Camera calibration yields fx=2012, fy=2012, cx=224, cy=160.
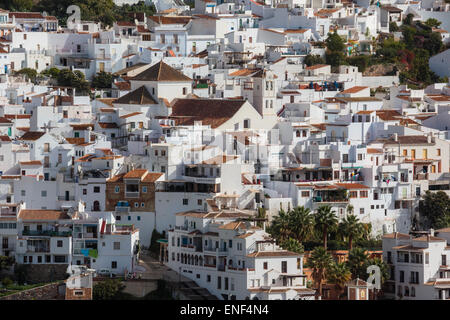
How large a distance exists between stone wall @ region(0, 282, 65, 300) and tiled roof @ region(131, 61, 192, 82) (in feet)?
51.5

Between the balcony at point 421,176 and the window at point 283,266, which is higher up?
the balcony at point 421,176

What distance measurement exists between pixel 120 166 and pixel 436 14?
33.3m

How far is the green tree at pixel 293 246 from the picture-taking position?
205ft

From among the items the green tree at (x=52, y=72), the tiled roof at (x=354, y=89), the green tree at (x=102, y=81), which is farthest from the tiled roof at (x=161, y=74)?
the tiled roof at (x=354, y=89)

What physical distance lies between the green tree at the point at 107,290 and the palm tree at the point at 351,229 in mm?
8156

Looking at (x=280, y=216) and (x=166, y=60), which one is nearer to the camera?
(x=280, y=216)

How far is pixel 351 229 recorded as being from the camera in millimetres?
65750

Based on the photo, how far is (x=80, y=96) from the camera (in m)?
77.0

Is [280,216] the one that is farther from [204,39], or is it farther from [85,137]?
[204,39]

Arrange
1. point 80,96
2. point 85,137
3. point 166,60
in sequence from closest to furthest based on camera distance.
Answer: point 85,137
point 80,96
point 166,60

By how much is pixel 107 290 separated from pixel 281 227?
6.50 meters

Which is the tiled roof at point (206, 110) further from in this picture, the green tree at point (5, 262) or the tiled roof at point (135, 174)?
the green tree at point (5, 262)

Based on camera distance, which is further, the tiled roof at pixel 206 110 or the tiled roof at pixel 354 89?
the tiled roof at pixel 354 89

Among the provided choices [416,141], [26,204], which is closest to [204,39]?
[416,141]
